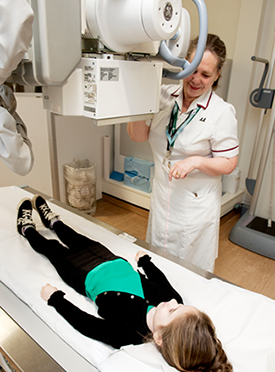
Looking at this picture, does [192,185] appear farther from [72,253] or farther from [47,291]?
[47,291]

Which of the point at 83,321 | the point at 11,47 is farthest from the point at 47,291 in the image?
the point at 11,47

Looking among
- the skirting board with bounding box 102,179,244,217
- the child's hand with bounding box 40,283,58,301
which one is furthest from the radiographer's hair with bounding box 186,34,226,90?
the skirting board with bounding box 102,179,244,217

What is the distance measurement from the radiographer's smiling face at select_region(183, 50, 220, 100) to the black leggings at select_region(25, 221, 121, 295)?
915 mm

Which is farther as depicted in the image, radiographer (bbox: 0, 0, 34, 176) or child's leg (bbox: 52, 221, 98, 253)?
child's leg (bbox: 52, 221, 98, 253)

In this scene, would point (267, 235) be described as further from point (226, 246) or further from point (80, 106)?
point (80, 106)

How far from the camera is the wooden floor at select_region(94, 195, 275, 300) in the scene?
2.21 m

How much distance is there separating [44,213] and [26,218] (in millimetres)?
113

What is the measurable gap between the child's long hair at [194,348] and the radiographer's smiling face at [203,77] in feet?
3.37

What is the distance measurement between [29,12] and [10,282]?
1.08 meters

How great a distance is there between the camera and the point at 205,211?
1538 millimetres

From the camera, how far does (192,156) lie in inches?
57.4

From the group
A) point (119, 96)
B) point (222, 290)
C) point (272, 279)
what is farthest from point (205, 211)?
point (272, 279)

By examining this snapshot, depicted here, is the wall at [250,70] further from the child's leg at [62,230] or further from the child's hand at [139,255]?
the child's leg at [62,230]

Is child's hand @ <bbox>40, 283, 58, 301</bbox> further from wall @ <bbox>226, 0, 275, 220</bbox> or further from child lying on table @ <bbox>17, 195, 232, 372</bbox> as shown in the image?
wall @ <bbox>226, 0, 275, 220</bbox>
